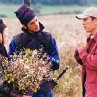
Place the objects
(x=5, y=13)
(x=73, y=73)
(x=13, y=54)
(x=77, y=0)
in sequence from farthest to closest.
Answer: (x=77, y=0) → (x=5, y=13) → (x=73, y=73) → (x=13, y=54)

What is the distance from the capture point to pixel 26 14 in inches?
345

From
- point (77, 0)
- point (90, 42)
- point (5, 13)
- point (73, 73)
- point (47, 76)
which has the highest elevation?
point (90, 42)

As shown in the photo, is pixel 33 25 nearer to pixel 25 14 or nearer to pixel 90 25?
pixel 25 14

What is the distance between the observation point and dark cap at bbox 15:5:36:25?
28.6 ft

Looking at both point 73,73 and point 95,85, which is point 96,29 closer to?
point 95,85

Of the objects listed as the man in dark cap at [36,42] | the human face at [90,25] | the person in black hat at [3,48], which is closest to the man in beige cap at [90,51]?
the human face at [90,25]

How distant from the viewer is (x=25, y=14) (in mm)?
8781

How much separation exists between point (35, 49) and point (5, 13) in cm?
3773

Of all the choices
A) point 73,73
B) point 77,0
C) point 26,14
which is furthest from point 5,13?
point 26,14

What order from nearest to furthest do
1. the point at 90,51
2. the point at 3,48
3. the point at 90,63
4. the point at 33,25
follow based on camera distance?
the point at 90,63
the point at 90,51
the point at 3,48
the point at 33,25

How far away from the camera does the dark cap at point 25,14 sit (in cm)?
873

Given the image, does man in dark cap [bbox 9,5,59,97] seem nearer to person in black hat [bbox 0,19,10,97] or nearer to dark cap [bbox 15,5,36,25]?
dark cap [bbox 15,5,36,25]

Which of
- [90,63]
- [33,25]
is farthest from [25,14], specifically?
[90,63]

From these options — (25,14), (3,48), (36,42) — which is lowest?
(36,42)
